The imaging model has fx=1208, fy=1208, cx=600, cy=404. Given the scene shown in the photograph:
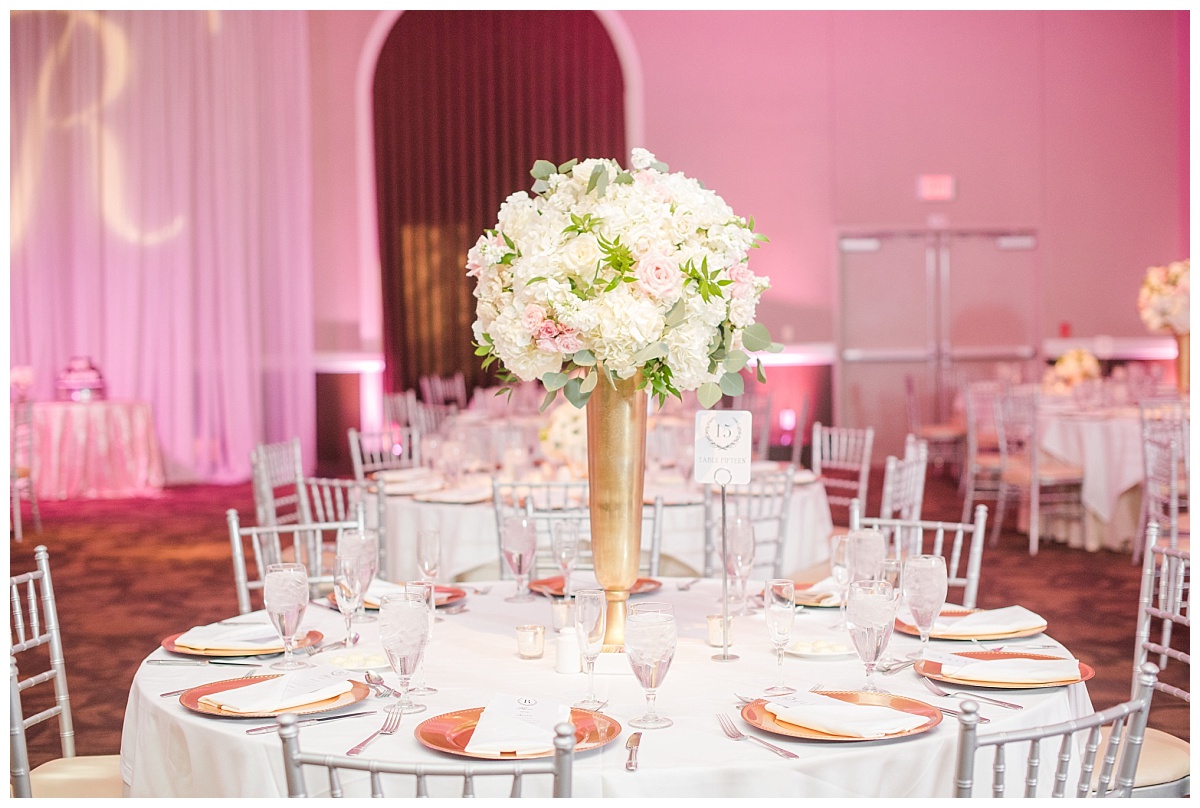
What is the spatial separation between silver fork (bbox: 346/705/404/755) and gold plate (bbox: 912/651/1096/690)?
2.86 feet

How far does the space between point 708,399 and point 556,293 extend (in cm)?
35

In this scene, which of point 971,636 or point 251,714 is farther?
point 971,636

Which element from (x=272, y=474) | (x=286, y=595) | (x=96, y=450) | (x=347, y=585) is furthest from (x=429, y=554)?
(x=96, y=450)

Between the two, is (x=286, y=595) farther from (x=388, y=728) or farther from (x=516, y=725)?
(x=516, y=725)

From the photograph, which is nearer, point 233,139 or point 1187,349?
point 1187,349

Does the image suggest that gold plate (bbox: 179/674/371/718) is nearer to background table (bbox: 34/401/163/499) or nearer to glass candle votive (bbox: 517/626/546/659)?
glass candle votive (bbox: 517/626/546/659)

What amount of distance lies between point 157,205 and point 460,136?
2812 mm

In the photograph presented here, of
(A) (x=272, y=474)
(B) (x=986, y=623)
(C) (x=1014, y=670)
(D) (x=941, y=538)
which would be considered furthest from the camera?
(A) (x=272, y=474)

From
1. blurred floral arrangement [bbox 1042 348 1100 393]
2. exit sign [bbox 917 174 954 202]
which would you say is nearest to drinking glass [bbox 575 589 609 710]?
blurred floral arrangement [bbox 1042 348 1100 393]

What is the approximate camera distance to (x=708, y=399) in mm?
2150

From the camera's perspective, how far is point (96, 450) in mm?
9344

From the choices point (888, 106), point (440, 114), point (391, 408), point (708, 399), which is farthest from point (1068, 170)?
point (708, 399)

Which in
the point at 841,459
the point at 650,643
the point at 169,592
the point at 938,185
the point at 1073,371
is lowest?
→ the point at 169,592

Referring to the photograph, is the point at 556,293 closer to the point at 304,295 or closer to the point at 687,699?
the point at 687,699
